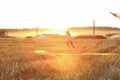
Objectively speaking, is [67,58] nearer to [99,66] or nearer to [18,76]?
[99,66]

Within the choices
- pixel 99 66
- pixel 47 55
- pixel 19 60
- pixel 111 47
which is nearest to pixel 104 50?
pixel 111 47

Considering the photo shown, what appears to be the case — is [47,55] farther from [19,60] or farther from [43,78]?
[43,78]

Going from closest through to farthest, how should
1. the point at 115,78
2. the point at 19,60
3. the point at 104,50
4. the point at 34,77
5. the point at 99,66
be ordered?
the point at 115,78 < the point at 34,77 < the point at 99,66 < the point at 19,60 < the point at 104,50

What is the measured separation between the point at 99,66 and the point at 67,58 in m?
3.94

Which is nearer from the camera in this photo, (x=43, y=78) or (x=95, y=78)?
(x=95, y=78)

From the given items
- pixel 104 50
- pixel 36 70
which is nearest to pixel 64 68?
pixel 36 70

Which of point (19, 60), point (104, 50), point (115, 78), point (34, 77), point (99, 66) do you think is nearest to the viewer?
point (115, 78)

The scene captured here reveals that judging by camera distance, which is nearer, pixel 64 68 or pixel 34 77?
pixel 34 77

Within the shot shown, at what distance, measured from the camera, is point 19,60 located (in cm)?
1631

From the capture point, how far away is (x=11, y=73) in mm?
12438

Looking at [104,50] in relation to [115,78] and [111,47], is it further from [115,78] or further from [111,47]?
[115,78]

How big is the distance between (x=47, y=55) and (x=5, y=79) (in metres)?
6.72

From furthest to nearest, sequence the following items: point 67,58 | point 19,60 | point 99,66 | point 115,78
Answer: point 67,58, point 19,60, point 99,66, point 115,78

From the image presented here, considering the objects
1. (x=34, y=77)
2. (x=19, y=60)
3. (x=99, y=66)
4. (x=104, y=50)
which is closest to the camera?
(x=34, y=77)
